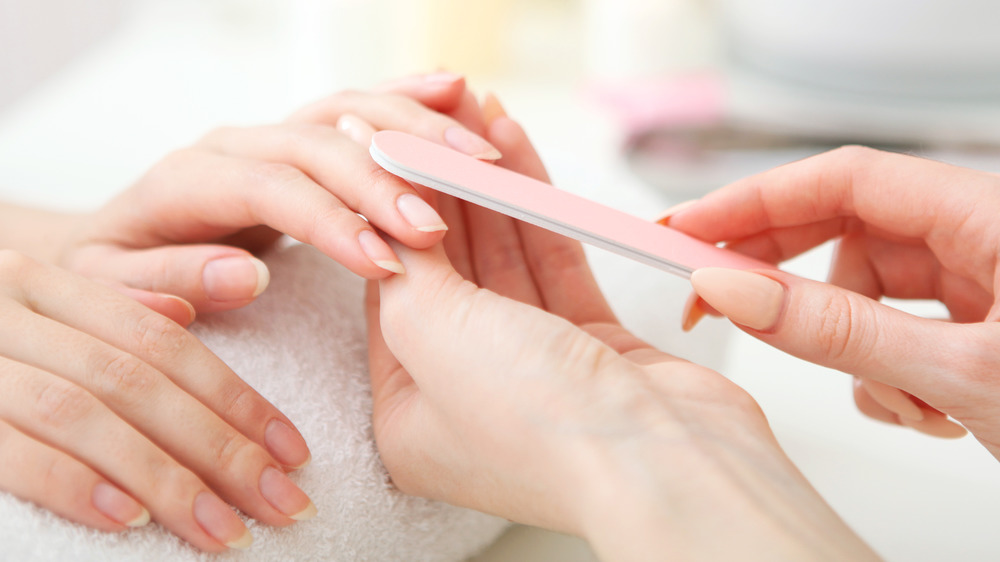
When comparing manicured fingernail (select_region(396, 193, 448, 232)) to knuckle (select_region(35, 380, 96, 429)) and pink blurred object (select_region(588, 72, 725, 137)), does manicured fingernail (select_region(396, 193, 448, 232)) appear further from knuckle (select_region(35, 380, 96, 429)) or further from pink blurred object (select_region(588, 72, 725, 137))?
pink blurred object (select_region(588, 72, 725, 137))

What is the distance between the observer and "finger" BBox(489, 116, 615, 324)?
59cm

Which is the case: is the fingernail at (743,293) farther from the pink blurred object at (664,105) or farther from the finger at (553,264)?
the pink blurred object at (664,105)

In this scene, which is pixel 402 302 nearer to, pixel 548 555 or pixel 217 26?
pixel 548 555

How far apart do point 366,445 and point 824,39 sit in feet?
2.77

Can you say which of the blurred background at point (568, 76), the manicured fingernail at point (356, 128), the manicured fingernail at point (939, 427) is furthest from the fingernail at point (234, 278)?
the manicured fingernail at point (939, 427)

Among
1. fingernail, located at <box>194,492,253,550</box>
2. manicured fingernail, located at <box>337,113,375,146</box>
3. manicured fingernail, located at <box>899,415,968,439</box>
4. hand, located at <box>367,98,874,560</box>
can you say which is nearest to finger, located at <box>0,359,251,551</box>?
fingernail, located at <box>194,492,253,550</box>

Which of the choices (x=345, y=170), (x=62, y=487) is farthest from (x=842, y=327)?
(x=62, y=487)

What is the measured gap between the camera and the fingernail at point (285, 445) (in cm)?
44

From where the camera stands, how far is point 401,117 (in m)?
0.55

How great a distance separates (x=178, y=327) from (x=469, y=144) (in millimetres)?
199

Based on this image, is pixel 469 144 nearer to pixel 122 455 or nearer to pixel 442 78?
pixel 442 78

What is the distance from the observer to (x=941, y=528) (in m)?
0.57

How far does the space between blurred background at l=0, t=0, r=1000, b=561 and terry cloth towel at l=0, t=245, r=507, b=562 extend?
31 cm

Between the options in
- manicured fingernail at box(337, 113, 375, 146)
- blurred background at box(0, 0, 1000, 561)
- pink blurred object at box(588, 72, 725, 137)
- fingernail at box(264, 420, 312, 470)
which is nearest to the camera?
fingernail at box(264, 420, 312, 470)
